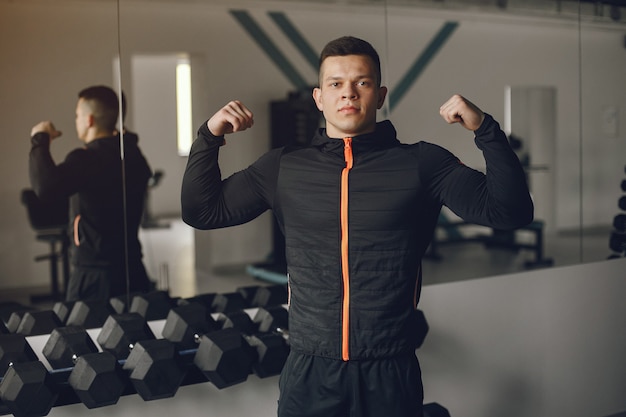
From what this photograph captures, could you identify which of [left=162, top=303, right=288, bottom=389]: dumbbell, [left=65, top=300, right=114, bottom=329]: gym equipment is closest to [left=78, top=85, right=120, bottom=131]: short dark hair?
[left=65, top=300, right=114, bottom=329]: gym equipment

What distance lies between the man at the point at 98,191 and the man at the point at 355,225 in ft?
3.50

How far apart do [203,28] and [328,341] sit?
1808 millimetres

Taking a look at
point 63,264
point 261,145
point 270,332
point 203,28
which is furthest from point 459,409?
point 203,28

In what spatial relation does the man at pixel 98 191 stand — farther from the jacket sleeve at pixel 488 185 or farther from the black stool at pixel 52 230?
the jacket sleeve at pixel 488 185

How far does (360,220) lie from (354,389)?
35 centimetres

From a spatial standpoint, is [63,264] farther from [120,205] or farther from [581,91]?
[581,91]

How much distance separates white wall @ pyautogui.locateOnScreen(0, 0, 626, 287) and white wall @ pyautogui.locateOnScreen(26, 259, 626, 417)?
65cm

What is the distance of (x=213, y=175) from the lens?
4.97 feet

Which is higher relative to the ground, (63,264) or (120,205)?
(120,205)

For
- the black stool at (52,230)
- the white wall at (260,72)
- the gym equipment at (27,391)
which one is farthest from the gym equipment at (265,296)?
the gym equipment at (27,391)

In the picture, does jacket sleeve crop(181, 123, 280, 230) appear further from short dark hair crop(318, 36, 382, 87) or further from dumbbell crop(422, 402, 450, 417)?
dumbbell crop(422, 402, 450, 417)

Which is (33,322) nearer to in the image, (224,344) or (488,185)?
(224,344)

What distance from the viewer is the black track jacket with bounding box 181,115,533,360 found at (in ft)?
4.85

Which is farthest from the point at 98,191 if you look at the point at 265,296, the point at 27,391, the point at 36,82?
the point at 27,391
